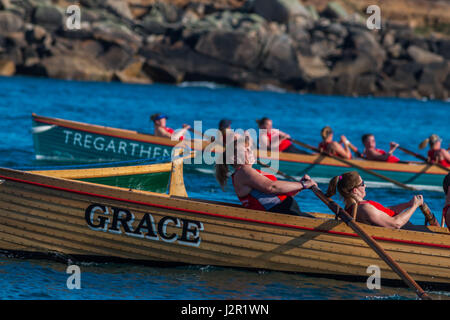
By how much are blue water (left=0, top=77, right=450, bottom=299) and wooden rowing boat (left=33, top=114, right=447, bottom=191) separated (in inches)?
17.0

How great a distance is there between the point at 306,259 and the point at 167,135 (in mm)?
8975

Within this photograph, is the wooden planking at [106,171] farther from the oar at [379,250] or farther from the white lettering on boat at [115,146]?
the white lettering on boat at [115,146]

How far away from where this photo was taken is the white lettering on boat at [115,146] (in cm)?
1744

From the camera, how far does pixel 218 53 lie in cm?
5256

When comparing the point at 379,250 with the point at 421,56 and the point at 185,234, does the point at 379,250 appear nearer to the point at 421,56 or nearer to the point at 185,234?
the point at 185,234

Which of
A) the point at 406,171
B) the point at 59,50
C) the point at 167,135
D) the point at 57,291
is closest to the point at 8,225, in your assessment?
the point at 57,291

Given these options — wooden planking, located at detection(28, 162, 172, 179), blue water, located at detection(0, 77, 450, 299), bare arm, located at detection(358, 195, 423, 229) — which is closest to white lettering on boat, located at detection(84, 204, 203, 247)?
blue water, located at detection(0, 77, 450, 299)

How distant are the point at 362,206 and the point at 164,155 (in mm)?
9208

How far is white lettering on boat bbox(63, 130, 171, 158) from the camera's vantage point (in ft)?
57.2
